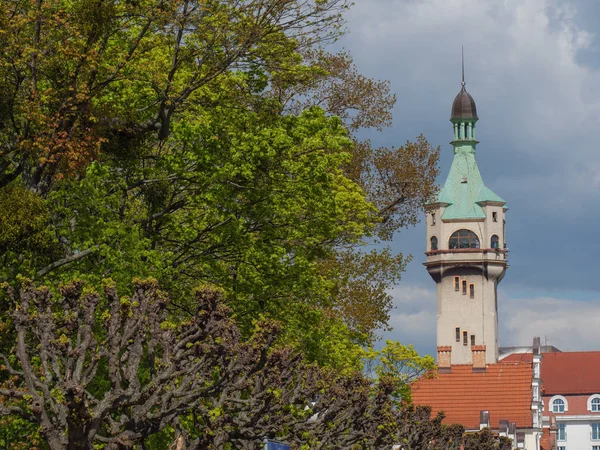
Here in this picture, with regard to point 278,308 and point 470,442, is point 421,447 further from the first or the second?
point 278,308

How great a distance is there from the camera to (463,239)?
188 meters

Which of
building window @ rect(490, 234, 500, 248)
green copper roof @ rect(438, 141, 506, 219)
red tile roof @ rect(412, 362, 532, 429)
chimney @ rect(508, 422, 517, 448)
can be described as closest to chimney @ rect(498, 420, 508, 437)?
chimney @ rect(508, 422, 517, 448)

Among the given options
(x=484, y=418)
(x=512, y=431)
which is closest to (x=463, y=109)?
(x=484, y=418)

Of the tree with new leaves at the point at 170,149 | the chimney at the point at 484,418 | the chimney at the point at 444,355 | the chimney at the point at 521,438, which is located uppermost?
the chimney at the point at 444,355

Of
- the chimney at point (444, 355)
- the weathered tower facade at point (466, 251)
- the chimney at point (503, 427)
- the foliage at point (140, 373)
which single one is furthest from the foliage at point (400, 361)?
the weathered tower facade at point (466, 251)

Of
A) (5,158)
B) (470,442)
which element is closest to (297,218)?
(5,158)

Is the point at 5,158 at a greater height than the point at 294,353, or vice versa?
the point at 5,158

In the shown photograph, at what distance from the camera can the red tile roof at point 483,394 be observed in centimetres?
11375

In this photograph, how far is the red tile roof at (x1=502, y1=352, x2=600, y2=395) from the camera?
6900 inches

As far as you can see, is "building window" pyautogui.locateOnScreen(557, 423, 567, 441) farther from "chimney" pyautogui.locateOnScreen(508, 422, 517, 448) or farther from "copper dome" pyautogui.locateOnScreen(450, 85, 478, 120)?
"chimney" pyautogui.locateOnScreen(508, 422, 517, 448)

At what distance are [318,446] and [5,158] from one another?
1409cm

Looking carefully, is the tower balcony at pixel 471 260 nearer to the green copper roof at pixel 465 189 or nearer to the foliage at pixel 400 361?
the green copper roof at pixel 465 189

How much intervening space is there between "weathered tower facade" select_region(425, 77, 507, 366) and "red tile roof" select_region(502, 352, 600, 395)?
7595mm

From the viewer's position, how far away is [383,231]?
5091cm
